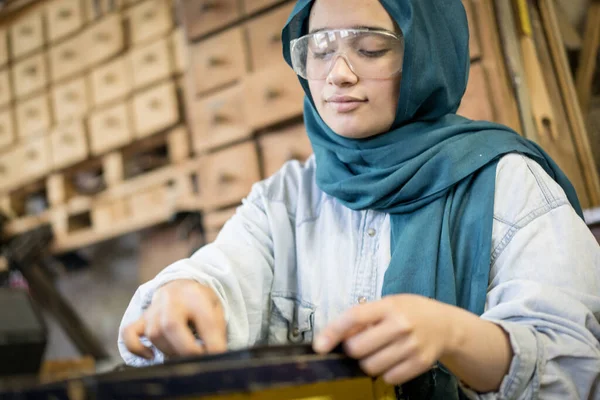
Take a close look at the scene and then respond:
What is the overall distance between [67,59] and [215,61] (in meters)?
1.02

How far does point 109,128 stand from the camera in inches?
99.1

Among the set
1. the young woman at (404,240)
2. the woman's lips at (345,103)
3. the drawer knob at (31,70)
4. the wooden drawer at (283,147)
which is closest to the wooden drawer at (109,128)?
the drawer knob at (31,70)

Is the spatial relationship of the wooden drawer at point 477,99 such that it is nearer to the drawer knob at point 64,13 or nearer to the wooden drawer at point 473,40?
the wooden drawer at point 473,40

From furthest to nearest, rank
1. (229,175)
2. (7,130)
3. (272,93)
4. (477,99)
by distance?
1. (7,130)
2. (229,175)
3. (272,93)
4. (477,99)

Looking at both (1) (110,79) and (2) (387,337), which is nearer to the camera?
(2) (387,337)

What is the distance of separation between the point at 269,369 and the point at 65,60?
2503mm

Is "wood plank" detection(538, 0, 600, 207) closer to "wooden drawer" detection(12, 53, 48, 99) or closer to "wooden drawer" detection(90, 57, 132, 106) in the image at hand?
"wooden drawer" detection(90, 57, 132, 106)

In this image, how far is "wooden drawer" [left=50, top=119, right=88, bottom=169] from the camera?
259cm

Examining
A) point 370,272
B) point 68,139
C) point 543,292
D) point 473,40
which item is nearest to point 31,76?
point 68,139

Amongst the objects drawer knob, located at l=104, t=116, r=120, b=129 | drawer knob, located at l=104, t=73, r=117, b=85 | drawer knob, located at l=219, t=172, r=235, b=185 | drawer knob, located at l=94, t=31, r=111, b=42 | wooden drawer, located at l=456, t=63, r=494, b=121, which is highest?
drawer knob, located at l=94, t=31, r=111, b=42

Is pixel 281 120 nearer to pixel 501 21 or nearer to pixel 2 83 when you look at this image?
pixel 501 21

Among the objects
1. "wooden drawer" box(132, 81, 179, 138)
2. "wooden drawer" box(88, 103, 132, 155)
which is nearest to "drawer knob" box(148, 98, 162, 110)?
"wooden drawer" box(132, 81, 179, 138)

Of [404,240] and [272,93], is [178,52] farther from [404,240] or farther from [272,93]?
[404,240]

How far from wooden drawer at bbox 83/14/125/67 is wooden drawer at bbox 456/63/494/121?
5.22 feet
